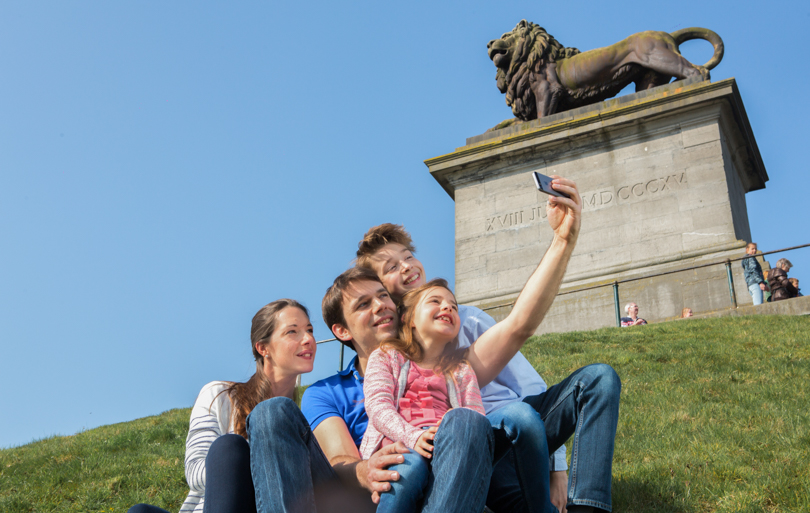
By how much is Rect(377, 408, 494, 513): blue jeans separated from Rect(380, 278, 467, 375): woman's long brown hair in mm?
467

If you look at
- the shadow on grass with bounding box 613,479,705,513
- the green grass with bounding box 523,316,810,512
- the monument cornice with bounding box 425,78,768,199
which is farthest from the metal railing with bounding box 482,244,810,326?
the shadow on grass with bounding box 613,479,705,513

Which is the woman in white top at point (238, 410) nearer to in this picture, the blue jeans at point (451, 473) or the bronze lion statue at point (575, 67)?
the blue jeans at point (451, 473)

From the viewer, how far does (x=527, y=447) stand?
8.93ft

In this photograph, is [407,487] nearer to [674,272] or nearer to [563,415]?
[563,415]

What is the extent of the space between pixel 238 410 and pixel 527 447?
1.40 metres

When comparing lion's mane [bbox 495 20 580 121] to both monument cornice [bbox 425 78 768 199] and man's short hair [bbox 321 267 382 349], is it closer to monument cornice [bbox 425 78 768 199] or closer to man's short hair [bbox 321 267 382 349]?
monument cornice [bbox 425 78 768 199]

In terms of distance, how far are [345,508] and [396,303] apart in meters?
1.14

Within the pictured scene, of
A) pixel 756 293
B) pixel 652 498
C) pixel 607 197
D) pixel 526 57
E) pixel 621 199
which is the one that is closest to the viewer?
pixel 652 498

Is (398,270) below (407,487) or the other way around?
the other way around

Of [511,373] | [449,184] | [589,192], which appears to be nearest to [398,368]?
[511,373]

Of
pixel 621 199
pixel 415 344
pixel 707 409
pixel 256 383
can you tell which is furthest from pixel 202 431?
pixel 621 199

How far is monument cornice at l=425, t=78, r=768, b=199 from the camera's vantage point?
12820 millimetres

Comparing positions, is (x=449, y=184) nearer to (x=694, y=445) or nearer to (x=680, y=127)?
(x=680, y=127)

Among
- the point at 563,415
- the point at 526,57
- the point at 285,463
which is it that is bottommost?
the point at 285,463
